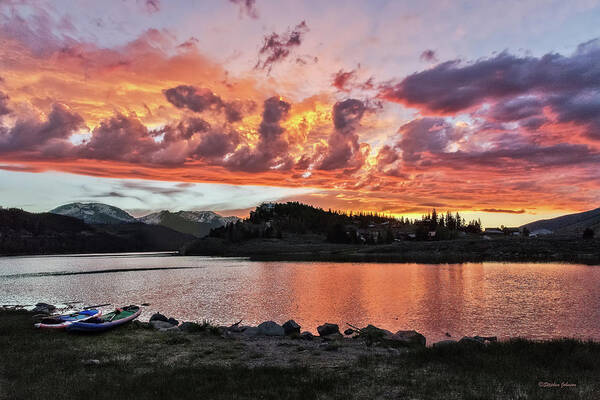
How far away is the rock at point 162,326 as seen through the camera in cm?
4204

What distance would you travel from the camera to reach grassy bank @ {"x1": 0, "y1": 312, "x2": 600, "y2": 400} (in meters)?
18.9

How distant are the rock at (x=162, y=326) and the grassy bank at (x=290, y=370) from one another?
337 inches

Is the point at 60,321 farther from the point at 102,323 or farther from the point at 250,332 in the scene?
the point at 250,332

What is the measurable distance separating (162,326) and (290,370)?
82.8 feet

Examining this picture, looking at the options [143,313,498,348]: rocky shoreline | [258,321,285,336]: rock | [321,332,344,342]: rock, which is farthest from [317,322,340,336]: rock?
[258,321,285,336]: rock

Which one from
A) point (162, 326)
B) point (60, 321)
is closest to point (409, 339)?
point (162, 326)

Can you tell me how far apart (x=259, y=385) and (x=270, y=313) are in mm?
36124

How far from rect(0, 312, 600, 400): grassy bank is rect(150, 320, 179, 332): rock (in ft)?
28.1

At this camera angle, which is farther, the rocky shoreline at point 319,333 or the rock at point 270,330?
the rock at point 270,330

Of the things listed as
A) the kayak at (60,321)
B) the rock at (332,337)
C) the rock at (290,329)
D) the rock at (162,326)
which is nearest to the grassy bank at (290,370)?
the rock at (332,337)

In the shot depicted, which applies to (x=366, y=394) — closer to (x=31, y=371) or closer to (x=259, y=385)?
(x=259, y=385)

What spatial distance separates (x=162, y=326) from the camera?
142 ft

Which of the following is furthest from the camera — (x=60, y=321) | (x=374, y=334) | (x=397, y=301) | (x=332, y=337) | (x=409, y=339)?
(x=397, y=301)

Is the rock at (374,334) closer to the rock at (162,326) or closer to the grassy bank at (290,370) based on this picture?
the grassy bank at (290,370)
